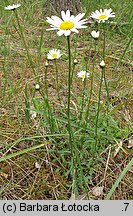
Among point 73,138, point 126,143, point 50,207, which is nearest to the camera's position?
point 50,207

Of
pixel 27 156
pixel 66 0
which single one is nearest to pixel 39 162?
pixel 27 156

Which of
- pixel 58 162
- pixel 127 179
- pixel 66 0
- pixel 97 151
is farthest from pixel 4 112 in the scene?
pixel 66 0

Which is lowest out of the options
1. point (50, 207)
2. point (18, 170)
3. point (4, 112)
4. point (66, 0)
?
point (50, 207)

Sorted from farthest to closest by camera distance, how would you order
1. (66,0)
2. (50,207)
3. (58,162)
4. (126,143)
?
(66,0) < (126,143) < (58,162) < (50,207)

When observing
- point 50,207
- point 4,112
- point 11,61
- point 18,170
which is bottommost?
point 50,207

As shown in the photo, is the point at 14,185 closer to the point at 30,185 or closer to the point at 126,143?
the point at 30,185

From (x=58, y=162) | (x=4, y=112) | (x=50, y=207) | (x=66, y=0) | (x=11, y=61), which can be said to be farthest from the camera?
(x=66, y=0)

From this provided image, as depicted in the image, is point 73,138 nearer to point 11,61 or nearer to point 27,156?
point 27,156

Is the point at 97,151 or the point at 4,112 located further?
the point at 4,112

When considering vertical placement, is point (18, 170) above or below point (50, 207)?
above
